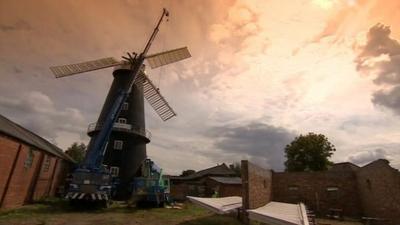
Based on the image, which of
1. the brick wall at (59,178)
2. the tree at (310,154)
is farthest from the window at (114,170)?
the tree at (310,154)

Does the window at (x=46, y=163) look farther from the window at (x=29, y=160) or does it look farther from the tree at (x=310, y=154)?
the tree at (x=310, y=154)

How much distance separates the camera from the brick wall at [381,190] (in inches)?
530

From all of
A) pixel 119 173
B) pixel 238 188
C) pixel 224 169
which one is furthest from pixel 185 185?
pixel 224 169

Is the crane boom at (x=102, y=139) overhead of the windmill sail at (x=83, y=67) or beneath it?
beneath

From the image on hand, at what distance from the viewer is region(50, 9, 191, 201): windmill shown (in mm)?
18362

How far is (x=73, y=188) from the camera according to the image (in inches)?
582

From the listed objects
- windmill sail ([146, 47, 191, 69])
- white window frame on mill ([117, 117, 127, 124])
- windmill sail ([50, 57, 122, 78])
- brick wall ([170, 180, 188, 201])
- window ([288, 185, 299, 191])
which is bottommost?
brick wall ([170, 180, 188, 201])

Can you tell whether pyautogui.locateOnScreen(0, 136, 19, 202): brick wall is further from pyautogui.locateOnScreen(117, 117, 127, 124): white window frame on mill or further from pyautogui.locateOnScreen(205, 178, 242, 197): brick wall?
pyautogui.locateOnScreen(205, 178, 242, 197): brick wall

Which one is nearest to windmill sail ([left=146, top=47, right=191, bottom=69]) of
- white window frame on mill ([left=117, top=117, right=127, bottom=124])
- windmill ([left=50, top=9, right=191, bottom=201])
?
windmill ([left=50, top=9, right=191, bottom=201])

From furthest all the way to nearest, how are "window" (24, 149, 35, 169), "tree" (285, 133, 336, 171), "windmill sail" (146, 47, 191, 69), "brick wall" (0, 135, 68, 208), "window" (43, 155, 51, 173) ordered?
1. "tree" (285, 133, 336, 171)
2. "windmill sail" (146, 47, 191, 69)
3. "window" (43, 155, 51, 173)
4. "window" (24, 149, 35, 169)
5. "brick wall" (0, 135, 68, 208)

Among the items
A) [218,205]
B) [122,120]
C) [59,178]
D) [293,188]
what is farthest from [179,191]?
[218,205]

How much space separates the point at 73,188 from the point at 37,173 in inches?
187

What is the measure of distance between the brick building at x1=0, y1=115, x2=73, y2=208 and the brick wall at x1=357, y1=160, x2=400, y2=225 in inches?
795

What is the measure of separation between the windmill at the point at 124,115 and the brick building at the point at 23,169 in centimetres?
330
